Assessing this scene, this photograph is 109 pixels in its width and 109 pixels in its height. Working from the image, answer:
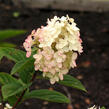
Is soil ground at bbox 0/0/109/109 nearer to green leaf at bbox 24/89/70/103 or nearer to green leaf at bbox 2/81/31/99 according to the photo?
green leaf at bbox 24/89/70/103

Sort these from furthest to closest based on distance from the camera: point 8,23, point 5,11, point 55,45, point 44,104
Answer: point 5,11 < point 8,23 < point 44,104 < point 55,45

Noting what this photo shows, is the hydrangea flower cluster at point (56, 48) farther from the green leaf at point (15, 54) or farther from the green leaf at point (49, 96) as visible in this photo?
the green leaf at point (49, 96)

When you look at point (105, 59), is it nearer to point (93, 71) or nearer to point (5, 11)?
point (93, 71)

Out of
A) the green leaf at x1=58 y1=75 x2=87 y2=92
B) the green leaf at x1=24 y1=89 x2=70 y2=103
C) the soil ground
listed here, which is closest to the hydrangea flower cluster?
the green leaf at x1=58 y1=75 x2=87 y2=92

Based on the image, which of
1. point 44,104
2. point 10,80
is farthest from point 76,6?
point 10,80

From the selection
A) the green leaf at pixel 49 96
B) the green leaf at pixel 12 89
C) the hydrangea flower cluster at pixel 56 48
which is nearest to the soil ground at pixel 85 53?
the green leaf at pixel 49 96

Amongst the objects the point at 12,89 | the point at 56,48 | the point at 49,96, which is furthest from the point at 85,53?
the point at 56,48
